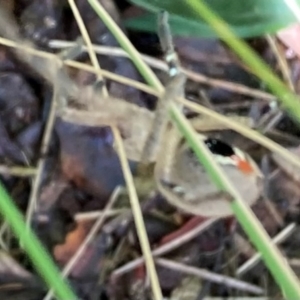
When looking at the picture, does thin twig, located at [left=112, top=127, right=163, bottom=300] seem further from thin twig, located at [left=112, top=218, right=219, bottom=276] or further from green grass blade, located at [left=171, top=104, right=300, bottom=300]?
green grass blade, located at [left=171, top=104, right=300, bottom=300]

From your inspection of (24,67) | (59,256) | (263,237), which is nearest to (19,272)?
(59,256)

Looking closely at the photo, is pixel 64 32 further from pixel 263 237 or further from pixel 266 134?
pixel 263 237

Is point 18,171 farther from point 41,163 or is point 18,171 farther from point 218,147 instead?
point 218,147

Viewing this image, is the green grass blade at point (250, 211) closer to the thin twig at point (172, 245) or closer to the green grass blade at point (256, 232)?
the green grass blade at point (256, 232)

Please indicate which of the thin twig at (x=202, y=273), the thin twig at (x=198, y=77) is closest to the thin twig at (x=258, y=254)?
the thin twig at (x=202, y=273)

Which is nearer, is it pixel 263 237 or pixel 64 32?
pixel 263 237

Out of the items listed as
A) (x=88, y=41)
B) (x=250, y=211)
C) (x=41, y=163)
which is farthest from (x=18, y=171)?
(x=250, y=211)
